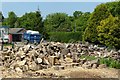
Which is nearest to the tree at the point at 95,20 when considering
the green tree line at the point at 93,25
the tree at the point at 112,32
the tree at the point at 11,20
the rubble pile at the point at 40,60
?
the green tree line at the point at 93,25

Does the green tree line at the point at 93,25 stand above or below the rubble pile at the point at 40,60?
above

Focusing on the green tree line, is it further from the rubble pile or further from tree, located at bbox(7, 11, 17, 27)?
the rubble pile

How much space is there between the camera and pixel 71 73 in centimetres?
1767

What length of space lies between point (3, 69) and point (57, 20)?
7044cm

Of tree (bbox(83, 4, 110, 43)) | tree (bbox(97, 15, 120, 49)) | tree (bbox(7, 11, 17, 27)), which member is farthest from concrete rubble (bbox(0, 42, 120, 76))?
tree (bbox(7, 11, 17, 27))

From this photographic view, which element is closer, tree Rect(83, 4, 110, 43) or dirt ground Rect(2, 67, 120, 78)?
dirt ground Rect(2, 67, 120, 78)

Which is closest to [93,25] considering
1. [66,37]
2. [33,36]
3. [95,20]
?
[95,20]

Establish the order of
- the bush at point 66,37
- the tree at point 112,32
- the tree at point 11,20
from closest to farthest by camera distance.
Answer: the tree at point 112,32 → the bush at point 66,37 → the tree at point 11,20

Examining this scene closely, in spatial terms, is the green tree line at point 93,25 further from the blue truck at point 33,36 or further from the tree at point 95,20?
the blue truck at point 33,36

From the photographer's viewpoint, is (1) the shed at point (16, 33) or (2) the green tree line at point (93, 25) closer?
(2) the green tree line at point (93, 25)

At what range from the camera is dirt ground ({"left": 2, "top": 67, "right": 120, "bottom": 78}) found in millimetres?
17141

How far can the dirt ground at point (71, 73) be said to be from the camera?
56.2 feet

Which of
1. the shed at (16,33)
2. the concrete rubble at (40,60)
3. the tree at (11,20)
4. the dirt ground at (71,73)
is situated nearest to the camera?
the dirt ground at (71,73)

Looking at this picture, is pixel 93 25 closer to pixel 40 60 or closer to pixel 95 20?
pixel 95 20
